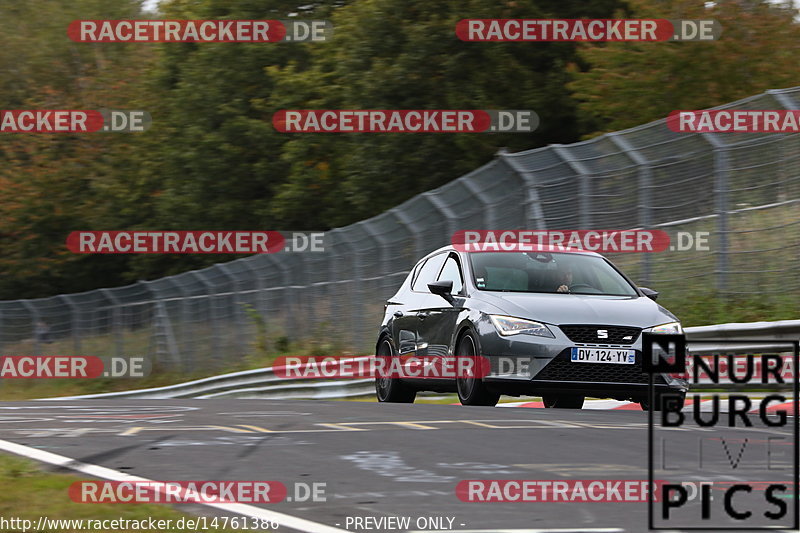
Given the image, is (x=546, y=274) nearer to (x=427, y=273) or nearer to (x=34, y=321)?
(x=427, y=273)

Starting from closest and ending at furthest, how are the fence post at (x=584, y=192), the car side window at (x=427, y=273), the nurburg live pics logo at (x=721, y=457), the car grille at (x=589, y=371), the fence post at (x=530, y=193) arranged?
the nurburg live pics logo at (x=721, y=457) → the car grille at (x=589, y=371) → the car side window at (x=427, y=273) → the fence post at (x=584, y=192) → the fence post at (x=530, y=193)

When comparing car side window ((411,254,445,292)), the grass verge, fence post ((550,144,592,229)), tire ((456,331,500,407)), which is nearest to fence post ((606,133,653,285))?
fence post ((550,144,592,229))

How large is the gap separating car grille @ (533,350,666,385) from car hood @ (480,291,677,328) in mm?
346

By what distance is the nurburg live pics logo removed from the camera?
563 centimetres

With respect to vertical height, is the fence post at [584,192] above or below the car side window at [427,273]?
above

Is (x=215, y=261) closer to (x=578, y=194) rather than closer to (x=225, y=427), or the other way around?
(x=578, y=194)

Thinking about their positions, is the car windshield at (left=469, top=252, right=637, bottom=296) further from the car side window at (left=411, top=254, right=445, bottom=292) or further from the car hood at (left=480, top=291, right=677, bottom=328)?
the car side window at (left=411, top=254, right=445, bottom=292)

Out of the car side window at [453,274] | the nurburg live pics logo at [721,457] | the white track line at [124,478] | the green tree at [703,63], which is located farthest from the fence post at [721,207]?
the green tree at [703,63]

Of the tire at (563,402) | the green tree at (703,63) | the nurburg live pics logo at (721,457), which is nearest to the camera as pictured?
the nurburg live pics logo at (721,457)

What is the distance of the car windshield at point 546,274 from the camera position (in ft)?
42.2

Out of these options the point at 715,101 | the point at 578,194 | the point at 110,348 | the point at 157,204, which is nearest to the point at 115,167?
the point at 157,204

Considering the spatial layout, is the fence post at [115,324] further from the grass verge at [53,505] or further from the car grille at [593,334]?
the grass verge at [53,505]

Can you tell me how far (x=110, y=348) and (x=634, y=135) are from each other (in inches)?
1010

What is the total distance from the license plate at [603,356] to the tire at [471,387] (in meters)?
0.86
